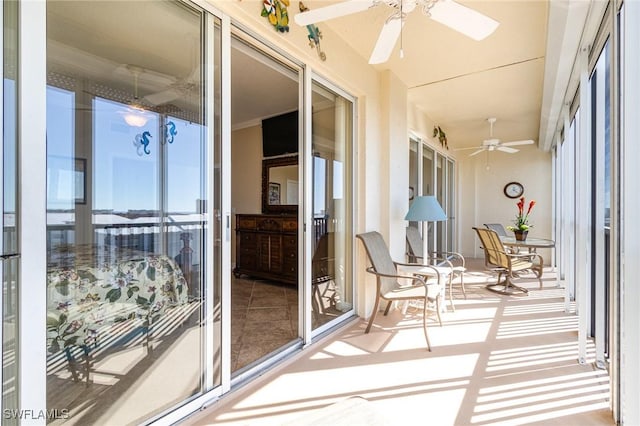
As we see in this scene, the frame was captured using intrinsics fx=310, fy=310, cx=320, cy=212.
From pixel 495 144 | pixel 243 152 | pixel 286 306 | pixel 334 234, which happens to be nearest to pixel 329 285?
pixel 334 234

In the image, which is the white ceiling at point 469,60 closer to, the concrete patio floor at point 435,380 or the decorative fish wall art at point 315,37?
the decorative fish wall art at point 315,37

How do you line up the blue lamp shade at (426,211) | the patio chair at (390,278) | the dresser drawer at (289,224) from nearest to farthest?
the patio chair at (390,278) → the blue lamp shade at (426,211) → the dresser drawer at (289,224)

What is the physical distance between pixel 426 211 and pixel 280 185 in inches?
101

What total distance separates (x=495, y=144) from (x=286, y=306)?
4425mm

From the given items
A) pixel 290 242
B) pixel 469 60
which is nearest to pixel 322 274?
pixel 290 242

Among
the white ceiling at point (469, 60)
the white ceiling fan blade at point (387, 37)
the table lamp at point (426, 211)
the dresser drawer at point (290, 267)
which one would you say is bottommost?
the dresser drawer at point (290, 267)

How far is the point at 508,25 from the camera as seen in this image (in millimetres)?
2680

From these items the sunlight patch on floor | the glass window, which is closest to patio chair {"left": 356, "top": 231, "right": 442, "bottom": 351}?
the sunlight patch on floor

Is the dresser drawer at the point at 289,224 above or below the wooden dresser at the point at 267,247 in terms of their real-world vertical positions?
above

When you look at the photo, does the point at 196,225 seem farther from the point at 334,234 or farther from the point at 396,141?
the point at 396,141

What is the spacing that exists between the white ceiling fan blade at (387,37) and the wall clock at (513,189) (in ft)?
22.0

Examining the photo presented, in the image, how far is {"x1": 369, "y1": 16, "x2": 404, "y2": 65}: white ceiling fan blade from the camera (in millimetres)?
1715

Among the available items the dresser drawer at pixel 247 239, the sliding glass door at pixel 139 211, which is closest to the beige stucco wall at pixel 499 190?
the dresser drawer at pixel 247 239

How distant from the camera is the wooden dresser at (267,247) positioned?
4441 mm
